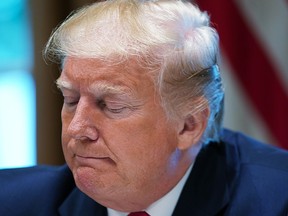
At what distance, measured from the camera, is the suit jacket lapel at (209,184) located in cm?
195

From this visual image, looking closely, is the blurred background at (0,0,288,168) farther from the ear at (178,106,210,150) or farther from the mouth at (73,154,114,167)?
the mouth at (73,154,114,167)

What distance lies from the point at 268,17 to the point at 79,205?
138cm

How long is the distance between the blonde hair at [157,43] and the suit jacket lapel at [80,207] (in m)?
0.40

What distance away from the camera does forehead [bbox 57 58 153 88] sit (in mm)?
1753

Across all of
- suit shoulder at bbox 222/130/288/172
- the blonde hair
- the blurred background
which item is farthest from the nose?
the blurred background

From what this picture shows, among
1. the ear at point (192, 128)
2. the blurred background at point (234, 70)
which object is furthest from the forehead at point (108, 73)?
the blurred background at point (234, 70)

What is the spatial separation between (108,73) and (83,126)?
0.15 meters

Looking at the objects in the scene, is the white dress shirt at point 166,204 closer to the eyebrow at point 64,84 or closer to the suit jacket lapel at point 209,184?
the suit jacket lapel at point 209,184

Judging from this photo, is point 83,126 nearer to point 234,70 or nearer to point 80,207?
point 80,207

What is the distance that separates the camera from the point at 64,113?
6.12ft

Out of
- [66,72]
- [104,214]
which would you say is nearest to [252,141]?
[104,214]

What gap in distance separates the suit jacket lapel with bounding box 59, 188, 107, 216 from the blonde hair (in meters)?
0.40

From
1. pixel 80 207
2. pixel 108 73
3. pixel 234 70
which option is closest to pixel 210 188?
pixel 80 207

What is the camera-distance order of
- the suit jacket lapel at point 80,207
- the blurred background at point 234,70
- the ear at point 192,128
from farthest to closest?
the blurred background at point 234,70 < the suit jacket lapel at point 80,207 < the ear at point 192,128
